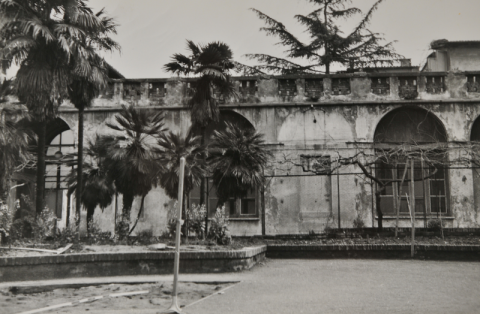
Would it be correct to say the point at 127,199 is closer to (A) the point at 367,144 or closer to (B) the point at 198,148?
(B) the point at 198,148

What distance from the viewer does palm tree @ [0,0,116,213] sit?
537 inches

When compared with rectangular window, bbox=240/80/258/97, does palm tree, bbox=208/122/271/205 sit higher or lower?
lower

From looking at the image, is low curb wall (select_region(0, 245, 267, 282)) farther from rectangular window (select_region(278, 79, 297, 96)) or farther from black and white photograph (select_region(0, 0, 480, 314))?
rectangular window (select_region(278, 79, 297, 96))

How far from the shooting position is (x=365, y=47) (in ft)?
89.5

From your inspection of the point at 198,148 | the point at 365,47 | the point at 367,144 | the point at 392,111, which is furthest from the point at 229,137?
the point at 365,47

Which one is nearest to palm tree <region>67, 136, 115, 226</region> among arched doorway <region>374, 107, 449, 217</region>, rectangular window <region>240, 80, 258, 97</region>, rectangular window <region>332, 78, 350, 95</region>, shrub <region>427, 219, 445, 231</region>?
rectangular window <region>240, 80, 258, 97</region>

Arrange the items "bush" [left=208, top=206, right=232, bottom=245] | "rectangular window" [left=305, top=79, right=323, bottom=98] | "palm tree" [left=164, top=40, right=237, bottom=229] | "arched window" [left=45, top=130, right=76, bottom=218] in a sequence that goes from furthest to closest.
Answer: "arched window" [left=45, top=130, right=76, bottom=218] → "rectangular window" [left=305, top=79, right=323, bottom=98] → "palm tree" [left=164, top=40, right=237, bottom=229] → "bush" [left=208, top=206, right=232, bottom=245]

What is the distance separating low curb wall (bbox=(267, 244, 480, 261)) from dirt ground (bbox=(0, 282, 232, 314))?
393cm

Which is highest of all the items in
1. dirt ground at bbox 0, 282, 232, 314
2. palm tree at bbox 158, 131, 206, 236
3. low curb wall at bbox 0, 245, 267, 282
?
palm tree at bbox 158, 131, 206, 236

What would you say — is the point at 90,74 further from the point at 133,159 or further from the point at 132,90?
the point at 132,90

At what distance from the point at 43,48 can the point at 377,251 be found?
33.3 feet

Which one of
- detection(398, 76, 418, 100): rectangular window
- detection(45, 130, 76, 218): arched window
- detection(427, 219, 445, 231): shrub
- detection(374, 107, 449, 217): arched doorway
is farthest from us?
detection(45, 130, 76, 218): arched window

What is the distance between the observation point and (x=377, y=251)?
12789 millimetres

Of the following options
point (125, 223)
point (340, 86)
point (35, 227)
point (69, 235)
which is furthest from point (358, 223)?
point (35, 227)
